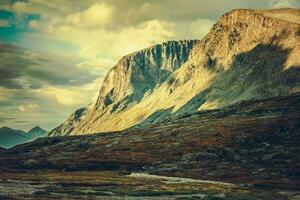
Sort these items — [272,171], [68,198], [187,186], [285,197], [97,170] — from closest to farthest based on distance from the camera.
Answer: [68,198]
[285,197]
[187,186]
[272,171]
[97,170]

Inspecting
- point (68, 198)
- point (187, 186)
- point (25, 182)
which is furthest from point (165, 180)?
point (68, 198)

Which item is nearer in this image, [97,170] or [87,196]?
[87,196]

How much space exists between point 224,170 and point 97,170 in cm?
5065

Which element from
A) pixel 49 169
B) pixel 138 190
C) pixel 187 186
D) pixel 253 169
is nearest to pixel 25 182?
pixel 138 190

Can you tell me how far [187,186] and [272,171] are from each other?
5489 centimetres

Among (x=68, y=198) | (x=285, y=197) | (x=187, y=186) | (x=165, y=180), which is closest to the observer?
(x=68, y=198)

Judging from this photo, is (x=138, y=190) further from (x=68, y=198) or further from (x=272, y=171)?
(x=272, y=171)

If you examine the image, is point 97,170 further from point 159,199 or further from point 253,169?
point 159,199

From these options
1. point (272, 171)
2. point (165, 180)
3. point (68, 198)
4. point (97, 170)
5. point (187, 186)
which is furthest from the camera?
point (97, 170)

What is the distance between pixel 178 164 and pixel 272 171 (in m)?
38.7

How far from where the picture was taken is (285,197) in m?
119

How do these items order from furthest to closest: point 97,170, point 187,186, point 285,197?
point 97,170 → point 187,186 → point 285,197

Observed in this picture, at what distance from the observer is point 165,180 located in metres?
153

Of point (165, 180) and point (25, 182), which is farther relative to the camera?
point (165, 180)
